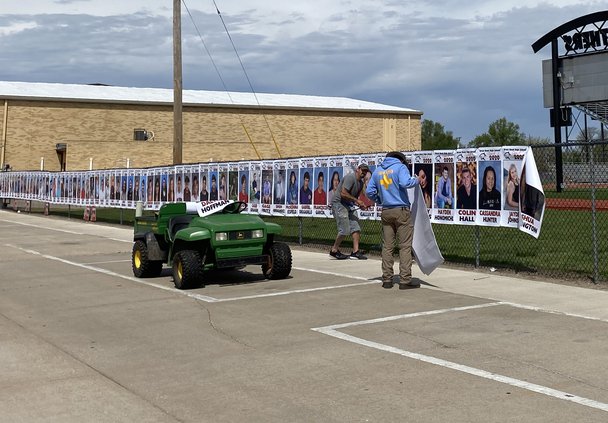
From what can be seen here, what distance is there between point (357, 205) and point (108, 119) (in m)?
42.6

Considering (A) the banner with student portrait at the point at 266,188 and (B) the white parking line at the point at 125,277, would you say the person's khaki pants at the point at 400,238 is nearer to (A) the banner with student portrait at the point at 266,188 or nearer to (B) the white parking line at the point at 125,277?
(B) the white parking line at the point at 125,277

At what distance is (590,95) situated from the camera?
4572 centimetres

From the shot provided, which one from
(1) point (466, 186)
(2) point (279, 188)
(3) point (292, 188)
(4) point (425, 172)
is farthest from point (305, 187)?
(1) point (466, 186)

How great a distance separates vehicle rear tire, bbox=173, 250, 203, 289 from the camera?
10578 mm

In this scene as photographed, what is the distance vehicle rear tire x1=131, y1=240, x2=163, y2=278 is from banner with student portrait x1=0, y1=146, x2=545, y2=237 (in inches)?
159

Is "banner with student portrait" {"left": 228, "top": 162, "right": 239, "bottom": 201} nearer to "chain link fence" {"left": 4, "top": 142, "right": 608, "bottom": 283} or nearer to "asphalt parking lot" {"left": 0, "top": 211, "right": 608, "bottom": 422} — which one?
"chain link fence" {"left": 4, "top": 142, "right": 608, "bottom": 283}

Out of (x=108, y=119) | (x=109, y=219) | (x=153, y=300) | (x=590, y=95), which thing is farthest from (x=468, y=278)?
(x=108, y=119)

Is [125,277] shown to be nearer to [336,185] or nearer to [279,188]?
[336,185]

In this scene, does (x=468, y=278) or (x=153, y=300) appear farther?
(x=468, y=278)

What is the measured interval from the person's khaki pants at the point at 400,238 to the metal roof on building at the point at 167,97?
45360 millimetres

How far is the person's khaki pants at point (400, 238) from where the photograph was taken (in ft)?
33.7

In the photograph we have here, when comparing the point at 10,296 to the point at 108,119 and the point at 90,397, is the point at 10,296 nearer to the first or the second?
the point at 90,397

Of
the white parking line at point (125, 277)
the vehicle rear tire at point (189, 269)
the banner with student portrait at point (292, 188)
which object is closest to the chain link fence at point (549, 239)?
the banner with student portrait at point (292, 188)

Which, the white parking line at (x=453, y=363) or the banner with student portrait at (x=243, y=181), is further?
the banner with student portrait at (x=243, y=181)
